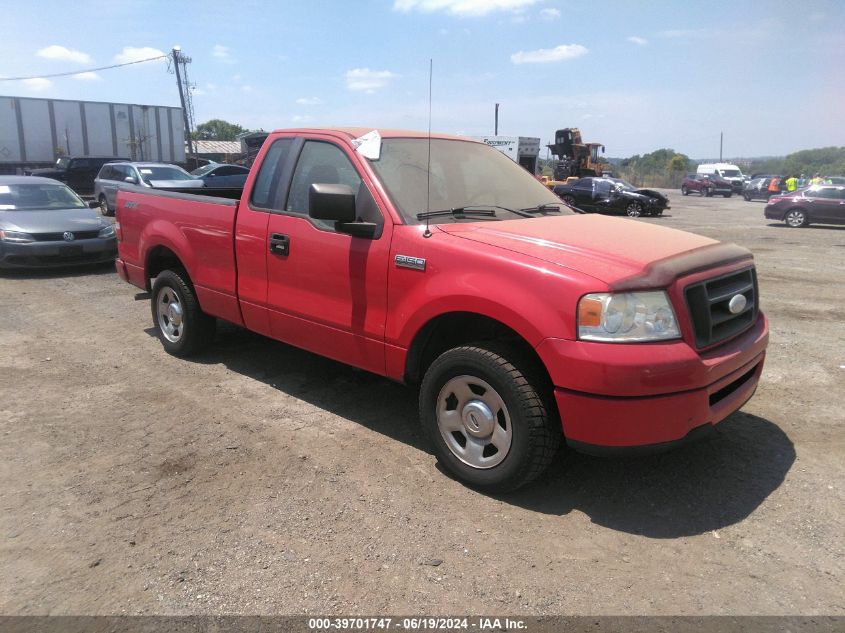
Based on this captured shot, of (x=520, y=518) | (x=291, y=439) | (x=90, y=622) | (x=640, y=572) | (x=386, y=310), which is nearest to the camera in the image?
(x=90, y=622)

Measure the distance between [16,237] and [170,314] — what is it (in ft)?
17.5

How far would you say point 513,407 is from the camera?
3.20 meters

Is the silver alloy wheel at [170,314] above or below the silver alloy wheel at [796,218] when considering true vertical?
below

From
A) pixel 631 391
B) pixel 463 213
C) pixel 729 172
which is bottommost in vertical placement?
pixel 631 391

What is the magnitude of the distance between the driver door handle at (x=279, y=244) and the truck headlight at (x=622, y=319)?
87.5 inches

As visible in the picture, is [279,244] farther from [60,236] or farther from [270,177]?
[60,236]

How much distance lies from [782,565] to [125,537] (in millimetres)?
3050

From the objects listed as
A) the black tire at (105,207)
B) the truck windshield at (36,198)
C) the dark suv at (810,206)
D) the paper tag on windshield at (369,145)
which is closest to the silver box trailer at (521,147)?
the dark suv at (810,206)

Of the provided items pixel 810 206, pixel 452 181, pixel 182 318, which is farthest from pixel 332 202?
pixel 810 206

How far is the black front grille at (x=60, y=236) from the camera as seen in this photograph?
961 cm

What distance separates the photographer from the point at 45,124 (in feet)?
125

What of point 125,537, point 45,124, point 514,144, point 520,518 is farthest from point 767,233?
point 45,124

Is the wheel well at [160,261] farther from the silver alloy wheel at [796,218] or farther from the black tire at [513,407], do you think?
the silver alloy wheel at [796,218]

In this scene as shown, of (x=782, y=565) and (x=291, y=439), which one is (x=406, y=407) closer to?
(x=291, y=439)
